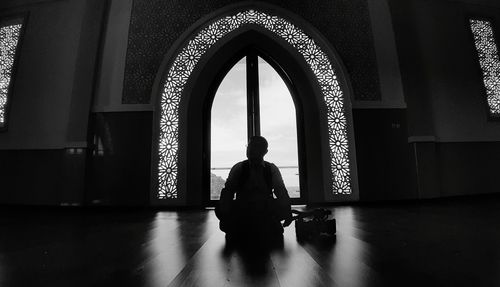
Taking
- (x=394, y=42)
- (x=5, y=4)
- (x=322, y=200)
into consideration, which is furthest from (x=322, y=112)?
(x=5, y=4)

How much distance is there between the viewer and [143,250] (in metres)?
1.24

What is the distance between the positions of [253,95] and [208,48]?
0.98 meters

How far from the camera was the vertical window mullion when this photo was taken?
3947 millimetres

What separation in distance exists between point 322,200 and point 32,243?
3099mm

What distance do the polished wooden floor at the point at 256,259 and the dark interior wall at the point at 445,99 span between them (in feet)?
6.73

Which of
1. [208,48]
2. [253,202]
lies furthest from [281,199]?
[208,48]

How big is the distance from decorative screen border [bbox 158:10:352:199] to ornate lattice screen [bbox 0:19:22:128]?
2.48 metres

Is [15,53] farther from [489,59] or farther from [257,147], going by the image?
[489,59]

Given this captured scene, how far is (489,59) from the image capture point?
4117mm

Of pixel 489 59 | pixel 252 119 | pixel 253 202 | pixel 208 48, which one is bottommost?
pixel 253 202

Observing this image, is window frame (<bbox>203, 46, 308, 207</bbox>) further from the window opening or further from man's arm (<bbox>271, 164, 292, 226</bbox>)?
man's arm (<bbox>271, 164, 292, 226</bbox>)

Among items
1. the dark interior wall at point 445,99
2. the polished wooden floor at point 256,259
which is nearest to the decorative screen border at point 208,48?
the dark interior wall at point 445,99

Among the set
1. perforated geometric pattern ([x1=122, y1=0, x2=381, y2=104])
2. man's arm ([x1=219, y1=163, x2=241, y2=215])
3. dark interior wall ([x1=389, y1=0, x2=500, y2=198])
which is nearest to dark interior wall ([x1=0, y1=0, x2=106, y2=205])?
perforated geometric pattern ([x1=122, y1=0, x2=381, y2=104])

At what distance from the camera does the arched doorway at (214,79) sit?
3551 mm
